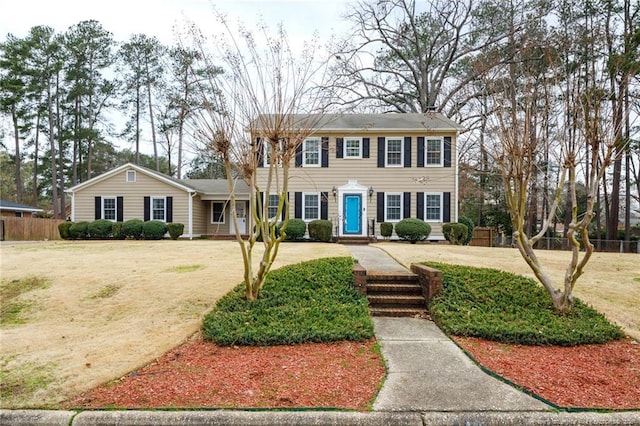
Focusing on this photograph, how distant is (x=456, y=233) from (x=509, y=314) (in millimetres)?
11323

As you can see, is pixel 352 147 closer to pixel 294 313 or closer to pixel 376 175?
pixel 376 175

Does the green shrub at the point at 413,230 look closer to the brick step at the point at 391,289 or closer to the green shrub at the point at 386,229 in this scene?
the green shrub at the point at 386,229

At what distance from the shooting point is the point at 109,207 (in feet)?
65.5

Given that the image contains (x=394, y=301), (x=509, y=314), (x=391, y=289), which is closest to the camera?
(x=509, y=314)

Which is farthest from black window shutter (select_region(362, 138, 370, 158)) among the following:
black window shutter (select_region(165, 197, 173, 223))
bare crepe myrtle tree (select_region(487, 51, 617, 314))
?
bare crepe myrtle tree (select_region(487, 51, 617, 314))

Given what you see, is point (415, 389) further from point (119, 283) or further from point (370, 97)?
point (370, 97)

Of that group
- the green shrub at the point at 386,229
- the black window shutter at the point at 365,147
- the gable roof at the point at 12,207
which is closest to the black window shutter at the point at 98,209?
the gable roof at the point at 12,207

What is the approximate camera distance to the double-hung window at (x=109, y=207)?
19938 millimetres

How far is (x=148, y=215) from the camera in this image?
19.9 metres

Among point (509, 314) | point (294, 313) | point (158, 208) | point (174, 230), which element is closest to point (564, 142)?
point (509, 314)

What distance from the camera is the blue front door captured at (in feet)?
59.3

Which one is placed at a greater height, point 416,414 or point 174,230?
point 174,230

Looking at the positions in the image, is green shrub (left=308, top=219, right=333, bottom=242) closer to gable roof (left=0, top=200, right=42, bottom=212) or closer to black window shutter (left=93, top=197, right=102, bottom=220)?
black window shutter (left=93, top=197, right=102, bottom=220)

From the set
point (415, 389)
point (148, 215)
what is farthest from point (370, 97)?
point (415, 389)
